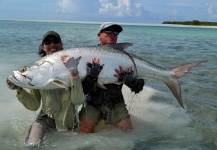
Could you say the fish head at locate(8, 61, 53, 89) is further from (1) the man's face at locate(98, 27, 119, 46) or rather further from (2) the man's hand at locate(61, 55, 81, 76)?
(1) the man's face at locate(98, 27, 119, 46)

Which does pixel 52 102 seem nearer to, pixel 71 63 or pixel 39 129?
pixel 39 129

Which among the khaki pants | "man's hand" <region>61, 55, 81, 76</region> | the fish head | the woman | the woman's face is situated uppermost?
the woman's face

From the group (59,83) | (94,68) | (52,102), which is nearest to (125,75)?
(94,68)

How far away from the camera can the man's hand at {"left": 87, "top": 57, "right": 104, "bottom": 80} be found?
3.65 m

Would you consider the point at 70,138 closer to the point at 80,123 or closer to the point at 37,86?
the point at 80,123

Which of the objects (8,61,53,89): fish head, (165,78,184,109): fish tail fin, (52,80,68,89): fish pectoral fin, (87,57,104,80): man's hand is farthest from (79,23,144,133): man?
(8,61,53,89): fish head

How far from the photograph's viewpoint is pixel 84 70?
12.2 ft

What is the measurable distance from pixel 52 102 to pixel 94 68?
0.76m

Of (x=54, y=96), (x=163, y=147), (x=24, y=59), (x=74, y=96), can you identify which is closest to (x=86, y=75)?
(x=74, y=96)

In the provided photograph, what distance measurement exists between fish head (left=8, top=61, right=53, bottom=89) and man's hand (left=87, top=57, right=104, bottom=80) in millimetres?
447

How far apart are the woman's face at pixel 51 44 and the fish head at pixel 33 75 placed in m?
0.45

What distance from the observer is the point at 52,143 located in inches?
162

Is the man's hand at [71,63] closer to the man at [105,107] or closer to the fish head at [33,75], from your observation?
the fish head at [33,75]

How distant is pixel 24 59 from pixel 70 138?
8122mm
